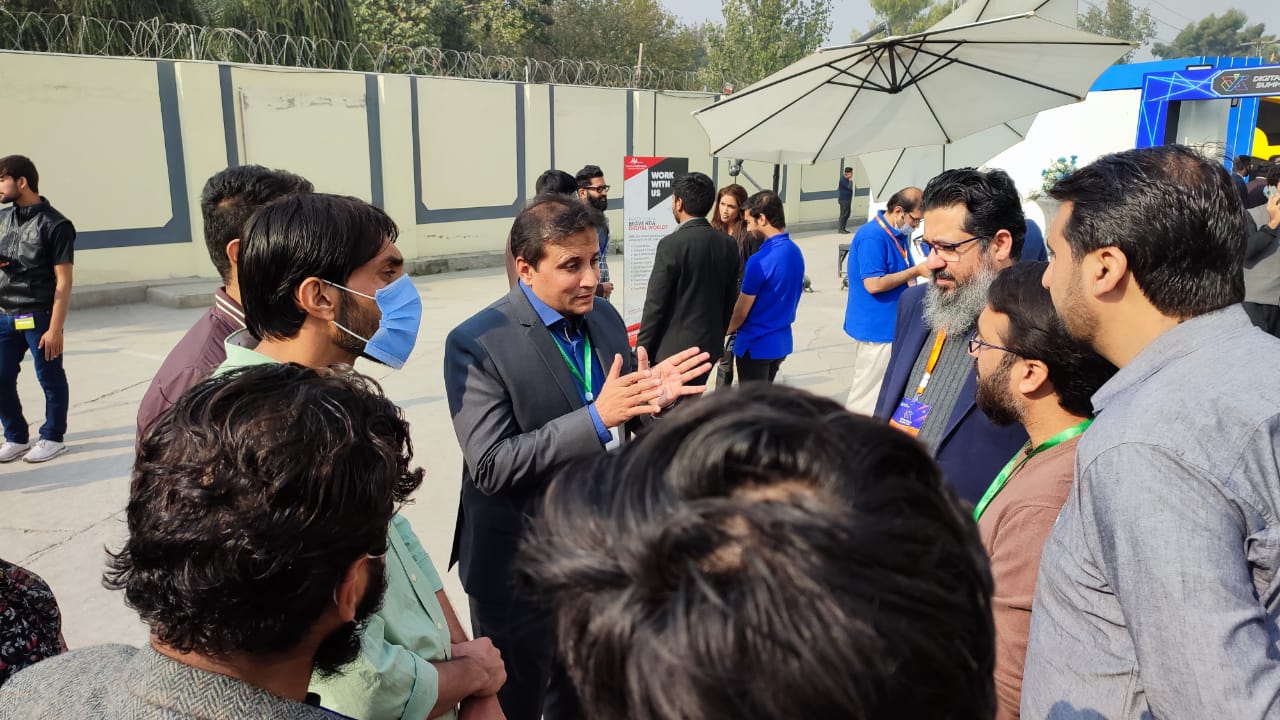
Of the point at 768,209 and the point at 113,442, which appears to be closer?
the point at 113,442

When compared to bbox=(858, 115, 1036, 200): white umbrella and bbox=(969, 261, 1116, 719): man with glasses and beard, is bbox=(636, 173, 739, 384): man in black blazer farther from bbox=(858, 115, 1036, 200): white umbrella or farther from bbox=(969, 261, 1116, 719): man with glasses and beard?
→ bbox=(969, 261, 1116, 719): man with glasses and beard

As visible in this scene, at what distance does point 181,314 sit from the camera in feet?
30.9

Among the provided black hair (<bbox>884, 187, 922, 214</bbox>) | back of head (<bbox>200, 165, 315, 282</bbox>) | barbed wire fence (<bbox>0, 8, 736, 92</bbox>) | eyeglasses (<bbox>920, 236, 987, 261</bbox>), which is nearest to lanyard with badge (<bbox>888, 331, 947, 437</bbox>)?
eyeglasses (<bbox>920, 236, 987, 261</bbox>)

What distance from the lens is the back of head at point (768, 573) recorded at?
54cm

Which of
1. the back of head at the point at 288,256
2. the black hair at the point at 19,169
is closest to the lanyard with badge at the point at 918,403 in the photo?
the back of head at the point at 288,256

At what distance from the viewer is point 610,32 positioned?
→ 3369cm

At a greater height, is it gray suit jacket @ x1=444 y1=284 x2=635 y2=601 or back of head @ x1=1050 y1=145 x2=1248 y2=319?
back of head @ x1=1050 y1=145 x2=1248 y2=319

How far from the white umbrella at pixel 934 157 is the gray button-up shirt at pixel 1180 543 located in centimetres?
449

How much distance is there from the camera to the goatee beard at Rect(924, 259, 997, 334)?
2.62m

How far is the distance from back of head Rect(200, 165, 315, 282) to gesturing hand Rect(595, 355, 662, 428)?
1.19 m

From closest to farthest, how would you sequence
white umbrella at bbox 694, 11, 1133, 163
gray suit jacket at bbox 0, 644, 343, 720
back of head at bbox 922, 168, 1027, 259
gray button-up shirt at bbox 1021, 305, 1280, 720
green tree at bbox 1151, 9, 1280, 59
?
gray suit jacket at bbox 0, 644, 343, 720, gray button-up shirt at bbox 1021, 305, 1280, 720, back of head at bbox 922, 168, 1027, 259, white umbrella at bbox 694, 11, 1133, 163, green tree at bbox 1151, 9, 1280, 59

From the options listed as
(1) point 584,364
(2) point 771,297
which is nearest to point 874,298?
(2) point 771,297

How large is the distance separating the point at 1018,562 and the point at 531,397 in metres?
1.36

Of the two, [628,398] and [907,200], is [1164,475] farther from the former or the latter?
[907,200]
